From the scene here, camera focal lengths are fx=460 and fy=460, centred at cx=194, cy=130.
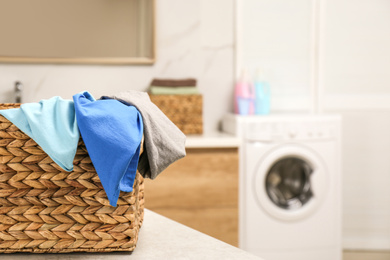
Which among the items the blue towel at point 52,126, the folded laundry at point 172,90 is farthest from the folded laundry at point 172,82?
the blue towel at point 52,126

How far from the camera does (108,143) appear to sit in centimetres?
64

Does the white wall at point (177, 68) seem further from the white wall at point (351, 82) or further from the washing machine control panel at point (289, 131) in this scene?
the washing machine control panel at point (289, 131)

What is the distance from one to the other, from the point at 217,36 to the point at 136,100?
2.30m

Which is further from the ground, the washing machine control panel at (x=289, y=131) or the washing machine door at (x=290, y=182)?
the washing machine control panel at (x=289, y=131)

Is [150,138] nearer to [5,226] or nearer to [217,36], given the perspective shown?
[5,226]

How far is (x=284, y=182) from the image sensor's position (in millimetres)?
2689

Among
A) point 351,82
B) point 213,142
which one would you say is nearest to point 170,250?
point 213,142

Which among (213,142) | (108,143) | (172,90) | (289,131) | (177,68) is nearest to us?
(108,143)

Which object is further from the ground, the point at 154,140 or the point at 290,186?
the point at 154,140

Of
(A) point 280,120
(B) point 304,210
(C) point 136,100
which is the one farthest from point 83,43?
(C) point 136,100

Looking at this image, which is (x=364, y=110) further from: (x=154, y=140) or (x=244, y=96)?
(x=154, y=140)

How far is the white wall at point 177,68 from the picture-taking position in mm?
2824

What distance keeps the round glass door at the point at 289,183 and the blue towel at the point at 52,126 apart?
6.74 feet

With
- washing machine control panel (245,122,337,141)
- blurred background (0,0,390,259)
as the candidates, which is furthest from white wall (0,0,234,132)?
washing machine control panel (245,122,337,141)
